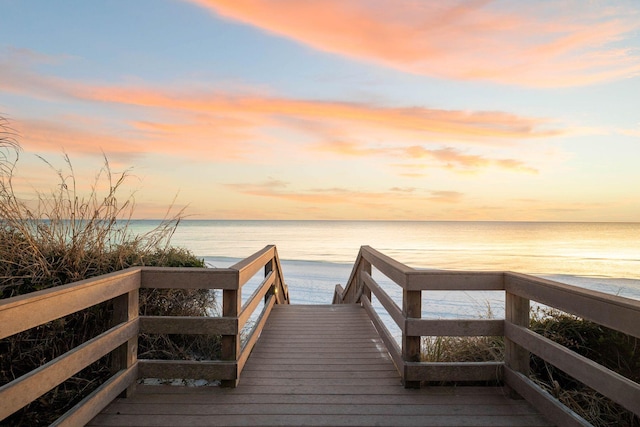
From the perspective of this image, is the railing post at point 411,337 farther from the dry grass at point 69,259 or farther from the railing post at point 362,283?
the railing post at point 362,283

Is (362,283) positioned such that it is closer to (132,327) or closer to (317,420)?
(317,420)

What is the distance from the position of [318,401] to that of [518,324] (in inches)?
64.9

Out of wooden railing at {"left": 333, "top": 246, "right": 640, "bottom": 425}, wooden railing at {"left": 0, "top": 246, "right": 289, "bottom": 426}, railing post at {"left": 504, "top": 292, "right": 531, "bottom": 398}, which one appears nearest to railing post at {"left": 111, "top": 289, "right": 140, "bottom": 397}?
wooden railing at {"left": 0, "top": 246, "right": 289, "bottom": 426}

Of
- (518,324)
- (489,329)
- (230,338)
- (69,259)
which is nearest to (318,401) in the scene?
(230,338)

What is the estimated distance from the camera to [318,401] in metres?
3.06

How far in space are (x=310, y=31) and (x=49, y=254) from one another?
24.7 feet

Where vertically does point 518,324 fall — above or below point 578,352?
above

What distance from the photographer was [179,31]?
10195mm

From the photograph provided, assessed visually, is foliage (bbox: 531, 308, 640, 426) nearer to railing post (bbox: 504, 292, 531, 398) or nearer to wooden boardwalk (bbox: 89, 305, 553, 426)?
railing post (bbox: 504, 292, 531, 398)

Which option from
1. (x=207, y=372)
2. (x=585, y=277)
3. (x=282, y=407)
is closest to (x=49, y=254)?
(x=207, y=372)

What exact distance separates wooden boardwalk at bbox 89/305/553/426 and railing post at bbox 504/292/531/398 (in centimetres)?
24

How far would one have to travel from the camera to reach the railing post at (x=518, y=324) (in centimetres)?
317

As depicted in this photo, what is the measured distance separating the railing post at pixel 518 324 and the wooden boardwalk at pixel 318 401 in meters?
0.24

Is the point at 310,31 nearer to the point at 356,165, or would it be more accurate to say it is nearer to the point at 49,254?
the point at 49,254
